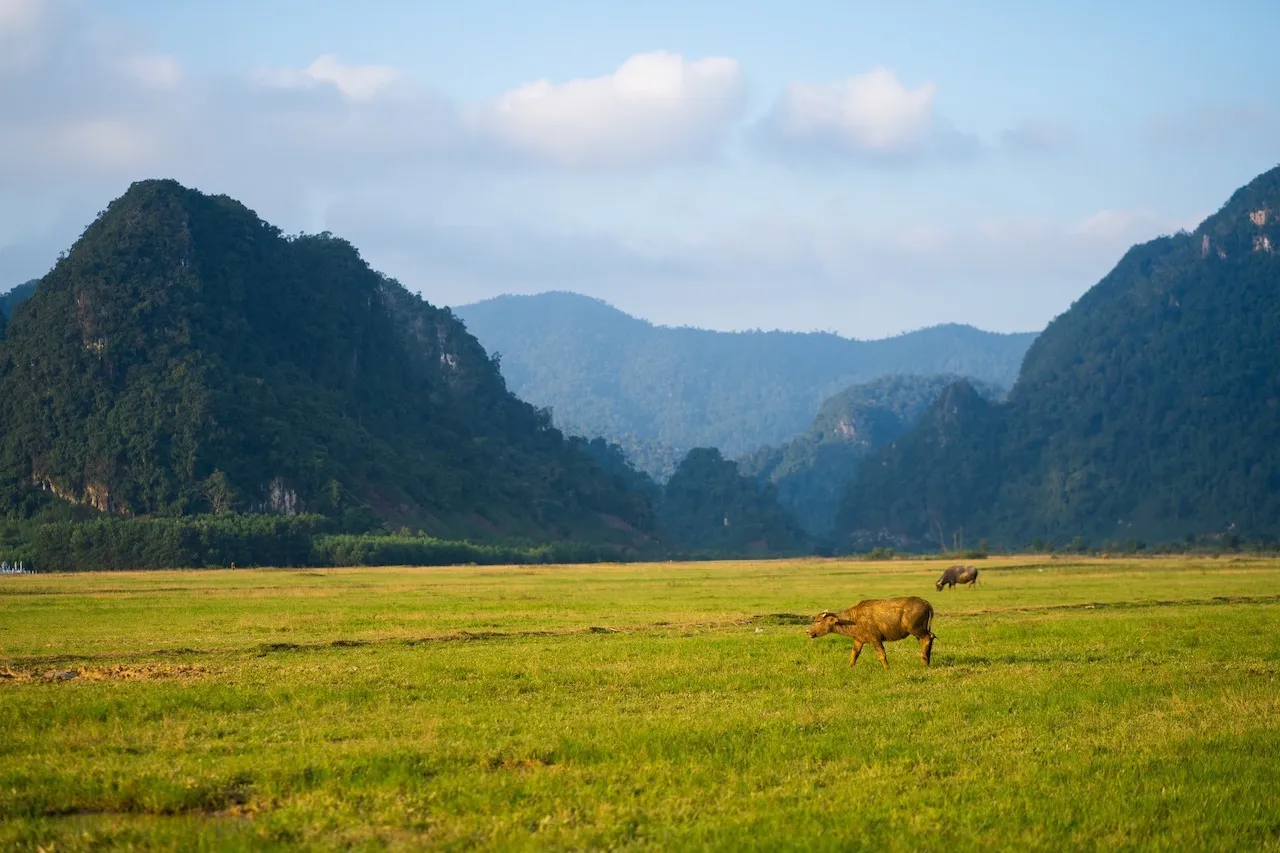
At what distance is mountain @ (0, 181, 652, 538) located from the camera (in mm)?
122125

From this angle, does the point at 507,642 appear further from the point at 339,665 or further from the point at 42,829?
the point at 42,829

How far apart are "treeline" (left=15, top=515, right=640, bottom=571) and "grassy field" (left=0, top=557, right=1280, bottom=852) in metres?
67.6

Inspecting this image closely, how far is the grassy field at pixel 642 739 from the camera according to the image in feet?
38.3

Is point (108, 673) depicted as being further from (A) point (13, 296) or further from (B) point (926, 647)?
(A) point (13, 296)

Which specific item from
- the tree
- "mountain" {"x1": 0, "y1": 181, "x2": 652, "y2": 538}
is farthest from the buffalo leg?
"mountain" {"x1": 0, "y1": 181, "x2": 652, "y2": 538}

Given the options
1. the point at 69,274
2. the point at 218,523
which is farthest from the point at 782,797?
the point at 69,274

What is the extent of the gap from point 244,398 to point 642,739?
12453cm

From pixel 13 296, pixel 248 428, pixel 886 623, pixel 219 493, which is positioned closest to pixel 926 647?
pixel 886 623

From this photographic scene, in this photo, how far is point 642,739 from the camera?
14953 mm

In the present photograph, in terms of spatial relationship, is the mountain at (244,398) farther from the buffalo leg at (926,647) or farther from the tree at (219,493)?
the buffalo leg at (926,647)

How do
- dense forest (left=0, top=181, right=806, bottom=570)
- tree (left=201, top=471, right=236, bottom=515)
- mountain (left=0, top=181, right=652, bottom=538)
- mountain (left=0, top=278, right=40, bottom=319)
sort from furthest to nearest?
mountain (left=0, top=278, right=40, bottom=319) → mountain (left=0, top=181, right=652, bottom=538) → tree (left=201, top=471, right=236, bottom=515) → dense forest (left=0, top=181, right=806, bottom=570)

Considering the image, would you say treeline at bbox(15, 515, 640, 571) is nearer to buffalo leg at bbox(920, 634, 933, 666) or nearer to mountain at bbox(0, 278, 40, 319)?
buffalo leg at bbox(920, 634, 933, 666)

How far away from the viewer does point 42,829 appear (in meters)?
11.5

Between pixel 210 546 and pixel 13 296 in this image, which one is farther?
pixel 13 296
